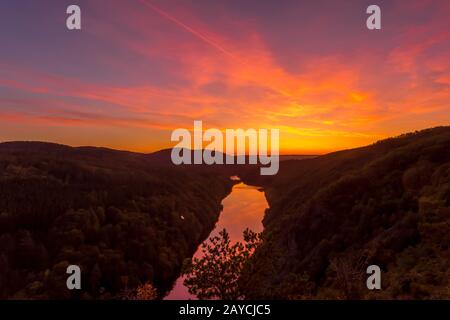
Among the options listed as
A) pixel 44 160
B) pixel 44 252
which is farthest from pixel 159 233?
pixel 44 160

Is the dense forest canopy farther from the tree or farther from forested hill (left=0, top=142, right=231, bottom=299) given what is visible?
the tree

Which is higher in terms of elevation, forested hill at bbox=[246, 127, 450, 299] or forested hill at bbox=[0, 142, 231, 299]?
forested hill at bbox=[246, 127, 450, 299]

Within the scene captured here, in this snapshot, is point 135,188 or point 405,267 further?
point 135,188

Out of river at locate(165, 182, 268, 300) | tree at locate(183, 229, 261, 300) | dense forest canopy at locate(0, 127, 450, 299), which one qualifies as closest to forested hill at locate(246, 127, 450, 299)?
dense forest canopy at locate(0, 127, 450, 299)

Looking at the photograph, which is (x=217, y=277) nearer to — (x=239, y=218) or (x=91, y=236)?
(x=91, y=236)

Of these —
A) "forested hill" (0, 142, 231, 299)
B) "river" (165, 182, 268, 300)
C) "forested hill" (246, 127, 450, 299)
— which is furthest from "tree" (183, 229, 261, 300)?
"river" (165, 182, 268, 300)


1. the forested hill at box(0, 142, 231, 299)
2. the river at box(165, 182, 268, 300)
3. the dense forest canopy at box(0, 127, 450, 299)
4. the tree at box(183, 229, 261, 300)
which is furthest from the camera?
Answer: the river at box(165, 182, 268, 300)

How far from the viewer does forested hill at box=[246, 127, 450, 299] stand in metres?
25.1

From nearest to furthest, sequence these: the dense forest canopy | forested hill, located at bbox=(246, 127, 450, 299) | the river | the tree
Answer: forested hill, located at bbox=(246, 127, 450, 299)
the tree
the dense forest canopy
the river

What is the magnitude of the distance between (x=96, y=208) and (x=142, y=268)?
117 ft

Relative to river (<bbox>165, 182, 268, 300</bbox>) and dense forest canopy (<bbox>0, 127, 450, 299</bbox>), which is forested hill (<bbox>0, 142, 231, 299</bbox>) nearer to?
dense forest canopy (<bbox>0, 127, 450, 299</bbox>)

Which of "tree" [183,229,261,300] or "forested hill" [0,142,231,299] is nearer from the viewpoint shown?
"tree" [183,229,261,300]

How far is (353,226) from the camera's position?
1756 inches
